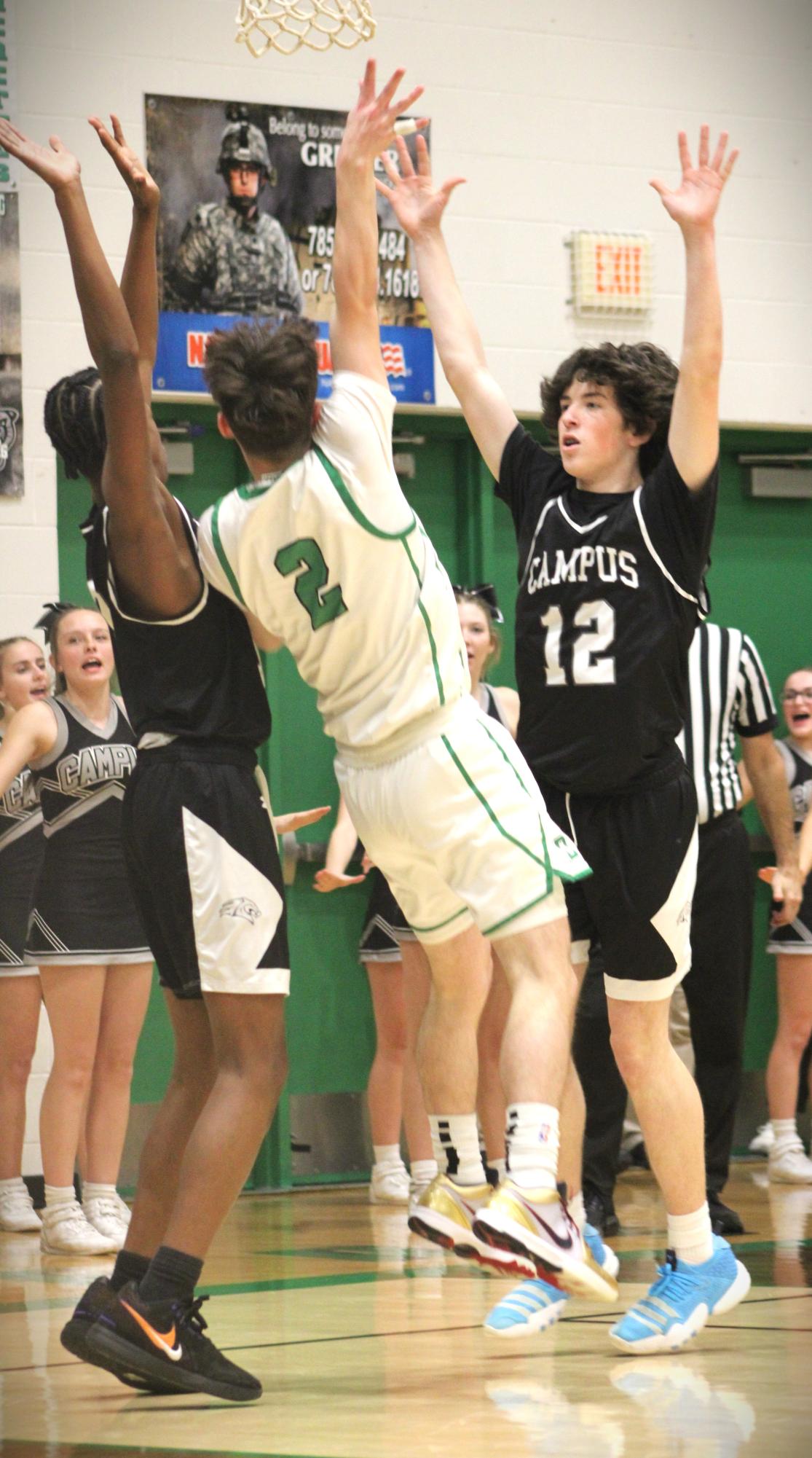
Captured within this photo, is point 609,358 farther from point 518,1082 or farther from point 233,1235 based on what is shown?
point 233,1235

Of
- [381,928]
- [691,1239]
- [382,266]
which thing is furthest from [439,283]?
[382,266]

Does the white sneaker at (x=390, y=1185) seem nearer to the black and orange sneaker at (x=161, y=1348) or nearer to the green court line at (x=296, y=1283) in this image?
the green court line at (x=296, y=1283)

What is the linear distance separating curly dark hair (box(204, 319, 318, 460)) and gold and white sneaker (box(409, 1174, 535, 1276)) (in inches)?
59.0

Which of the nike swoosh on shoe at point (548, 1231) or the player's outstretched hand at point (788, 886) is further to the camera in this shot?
the player's outstretched hand at point (788, 886)

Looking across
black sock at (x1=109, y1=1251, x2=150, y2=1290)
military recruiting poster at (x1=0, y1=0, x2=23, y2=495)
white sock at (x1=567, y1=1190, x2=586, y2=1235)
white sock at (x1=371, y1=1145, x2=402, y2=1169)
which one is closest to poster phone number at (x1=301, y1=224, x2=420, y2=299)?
military recruiting poster at (x1=0, y1=0, x2=23, y2=495)

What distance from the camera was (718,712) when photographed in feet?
20.9

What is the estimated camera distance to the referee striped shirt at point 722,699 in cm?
632

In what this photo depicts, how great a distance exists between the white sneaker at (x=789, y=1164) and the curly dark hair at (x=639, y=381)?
13.4 ft

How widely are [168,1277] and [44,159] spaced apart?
2173mm

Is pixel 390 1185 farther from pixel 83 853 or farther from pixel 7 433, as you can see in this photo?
pixel 7 433

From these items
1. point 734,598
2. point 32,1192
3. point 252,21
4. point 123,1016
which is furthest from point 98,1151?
point 734,598

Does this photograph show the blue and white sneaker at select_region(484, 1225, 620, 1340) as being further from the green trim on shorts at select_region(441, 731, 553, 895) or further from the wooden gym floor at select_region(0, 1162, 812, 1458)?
the green trim on shorts at select_region(441, 731, 553, 895)

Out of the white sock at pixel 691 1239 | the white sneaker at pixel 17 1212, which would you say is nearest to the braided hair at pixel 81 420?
the white sock at pixel 691 1239

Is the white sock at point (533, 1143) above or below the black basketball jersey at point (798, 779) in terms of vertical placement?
above
